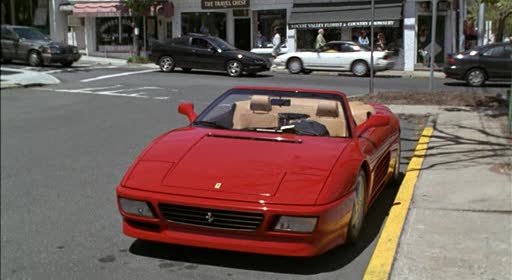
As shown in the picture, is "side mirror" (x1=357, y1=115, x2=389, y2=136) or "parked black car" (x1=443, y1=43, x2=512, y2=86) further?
"parked black car" (x1=443, y1=43, x2=512, y2=86)

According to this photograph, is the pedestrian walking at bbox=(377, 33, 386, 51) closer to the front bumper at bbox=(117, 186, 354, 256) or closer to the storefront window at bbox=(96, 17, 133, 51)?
the front bumper at bbox=(117, 186, 354, 256)

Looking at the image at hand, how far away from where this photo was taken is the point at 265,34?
396 cm

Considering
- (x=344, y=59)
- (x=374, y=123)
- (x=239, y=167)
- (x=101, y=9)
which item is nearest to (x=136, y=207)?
(x=239, y=167)

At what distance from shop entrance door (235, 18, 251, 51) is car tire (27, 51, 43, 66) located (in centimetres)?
141

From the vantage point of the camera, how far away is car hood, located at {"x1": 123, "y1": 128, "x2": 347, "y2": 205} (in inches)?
150

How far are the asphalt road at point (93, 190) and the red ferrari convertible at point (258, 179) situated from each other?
204mm

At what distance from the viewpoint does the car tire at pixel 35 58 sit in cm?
197

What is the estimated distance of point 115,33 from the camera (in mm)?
3334

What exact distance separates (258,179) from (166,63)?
1.67 m

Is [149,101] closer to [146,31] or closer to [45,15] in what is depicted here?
[146,31]

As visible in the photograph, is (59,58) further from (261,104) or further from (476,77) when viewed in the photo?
(476,77)

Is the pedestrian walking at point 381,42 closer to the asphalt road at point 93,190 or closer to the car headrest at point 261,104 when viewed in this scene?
the asphalt road at point 93,190

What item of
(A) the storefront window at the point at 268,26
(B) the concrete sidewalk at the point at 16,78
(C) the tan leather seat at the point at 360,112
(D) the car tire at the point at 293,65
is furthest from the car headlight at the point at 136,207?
(D) the car tire at the point at 293,65

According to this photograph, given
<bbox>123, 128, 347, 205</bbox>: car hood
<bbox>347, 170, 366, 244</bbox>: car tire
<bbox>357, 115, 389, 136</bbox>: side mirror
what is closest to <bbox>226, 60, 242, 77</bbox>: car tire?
<bbox>357, 115, 389, 136</bbox>: side mirror
